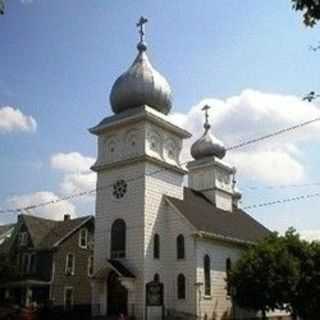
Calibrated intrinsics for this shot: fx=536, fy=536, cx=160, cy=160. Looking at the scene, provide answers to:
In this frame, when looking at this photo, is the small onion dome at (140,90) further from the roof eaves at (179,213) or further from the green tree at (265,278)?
the green tree at (265,278)

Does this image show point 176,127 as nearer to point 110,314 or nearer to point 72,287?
point 110,314

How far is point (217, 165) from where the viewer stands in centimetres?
5147

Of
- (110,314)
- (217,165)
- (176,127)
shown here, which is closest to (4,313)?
(110,314)

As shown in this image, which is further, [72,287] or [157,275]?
[72,287]

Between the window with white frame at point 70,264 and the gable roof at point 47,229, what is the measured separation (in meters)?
1.95

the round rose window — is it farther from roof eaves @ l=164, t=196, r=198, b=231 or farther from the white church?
roof eaves @ l=164, t=196, r=198, b=231

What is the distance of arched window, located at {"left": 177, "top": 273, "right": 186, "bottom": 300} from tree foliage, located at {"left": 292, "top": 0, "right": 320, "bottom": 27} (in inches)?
1128

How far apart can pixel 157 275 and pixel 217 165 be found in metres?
17.9

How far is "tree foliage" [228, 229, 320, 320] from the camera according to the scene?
33750 mm

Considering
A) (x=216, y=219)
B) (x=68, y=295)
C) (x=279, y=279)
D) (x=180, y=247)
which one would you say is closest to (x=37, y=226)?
(x=68, y=295)

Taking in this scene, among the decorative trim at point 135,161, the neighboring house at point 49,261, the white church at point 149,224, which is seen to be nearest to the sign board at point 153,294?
the white church at point 149,224

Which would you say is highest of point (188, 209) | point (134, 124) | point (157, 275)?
point (134, 124)

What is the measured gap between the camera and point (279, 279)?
1326 inches

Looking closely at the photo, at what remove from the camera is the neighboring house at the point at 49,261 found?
4772cm
